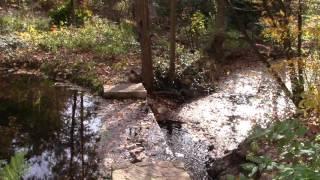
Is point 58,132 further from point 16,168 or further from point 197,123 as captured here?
point 16,168

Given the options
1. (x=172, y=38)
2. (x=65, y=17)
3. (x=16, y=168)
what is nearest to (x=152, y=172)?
(x=16, y=168)

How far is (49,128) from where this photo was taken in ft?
24.7

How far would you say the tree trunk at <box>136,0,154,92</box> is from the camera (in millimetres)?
9870

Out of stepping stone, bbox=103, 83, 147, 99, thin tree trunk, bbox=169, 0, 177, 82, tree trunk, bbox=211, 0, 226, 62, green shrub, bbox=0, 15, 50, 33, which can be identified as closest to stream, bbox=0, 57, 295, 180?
stepping stone, bbox=103, 83, 147, 99

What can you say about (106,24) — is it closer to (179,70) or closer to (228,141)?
(179,70)

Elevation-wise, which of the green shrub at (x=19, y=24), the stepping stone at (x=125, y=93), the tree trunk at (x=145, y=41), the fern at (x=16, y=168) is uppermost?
the green shrub at (x=19, y=24)

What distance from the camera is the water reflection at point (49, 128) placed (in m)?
6.07

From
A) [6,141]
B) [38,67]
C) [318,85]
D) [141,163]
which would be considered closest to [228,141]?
[318,85]

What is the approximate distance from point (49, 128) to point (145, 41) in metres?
3.56

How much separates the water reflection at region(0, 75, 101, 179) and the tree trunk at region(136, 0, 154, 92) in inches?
60.8

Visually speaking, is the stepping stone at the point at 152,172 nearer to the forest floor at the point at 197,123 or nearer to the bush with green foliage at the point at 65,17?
the forest floor at the point at 197,123

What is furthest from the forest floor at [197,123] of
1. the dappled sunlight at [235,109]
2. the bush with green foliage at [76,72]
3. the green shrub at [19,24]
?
the green shrub at [19,24]

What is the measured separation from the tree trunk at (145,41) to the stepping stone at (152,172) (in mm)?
4715

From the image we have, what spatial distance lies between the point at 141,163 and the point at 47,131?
238 centimetres
